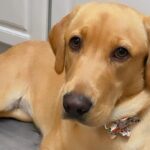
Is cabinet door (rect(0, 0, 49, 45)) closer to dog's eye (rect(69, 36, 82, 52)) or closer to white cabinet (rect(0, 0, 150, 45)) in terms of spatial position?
white cabinet (rect(0, 0, 150, 45))

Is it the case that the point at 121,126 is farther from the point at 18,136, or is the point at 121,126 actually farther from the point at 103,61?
the point at 18,136

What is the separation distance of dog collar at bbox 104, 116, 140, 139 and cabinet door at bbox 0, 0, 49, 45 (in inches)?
41.7

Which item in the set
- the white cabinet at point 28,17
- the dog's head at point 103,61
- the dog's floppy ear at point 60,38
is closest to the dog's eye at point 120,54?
the dog's head at point 103,61

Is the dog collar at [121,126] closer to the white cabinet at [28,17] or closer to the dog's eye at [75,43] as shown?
the dog's eye at [75,43]

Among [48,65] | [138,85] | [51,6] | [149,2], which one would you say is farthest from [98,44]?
[51,6]

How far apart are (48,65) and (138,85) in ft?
1.93

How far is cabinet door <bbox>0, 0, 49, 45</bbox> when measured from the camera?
228cm

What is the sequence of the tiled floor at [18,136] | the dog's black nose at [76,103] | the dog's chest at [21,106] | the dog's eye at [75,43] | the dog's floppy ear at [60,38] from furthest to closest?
the dog's chest at [21,106], the tiled floor at [18,136], the dog's floppy ear at [60,38], the dog's eye at [75,43], the dog's black nose at [76,103]

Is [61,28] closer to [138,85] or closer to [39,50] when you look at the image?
[138,85]

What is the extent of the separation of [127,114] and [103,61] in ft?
0.71

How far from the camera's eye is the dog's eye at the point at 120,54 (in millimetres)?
1185

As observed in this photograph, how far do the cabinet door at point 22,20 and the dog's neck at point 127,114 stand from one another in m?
1.06

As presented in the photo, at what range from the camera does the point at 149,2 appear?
1.84 meters

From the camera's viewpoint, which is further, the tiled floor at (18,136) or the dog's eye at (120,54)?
the tiled floor at (18,136)
